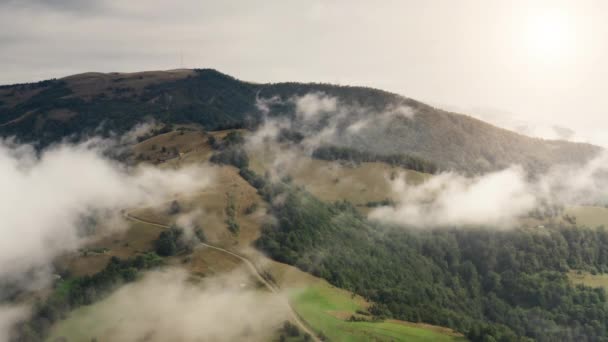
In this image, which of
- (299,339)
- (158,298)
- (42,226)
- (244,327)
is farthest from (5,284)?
(299,339)

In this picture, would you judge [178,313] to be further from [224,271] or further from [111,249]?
[111,249]

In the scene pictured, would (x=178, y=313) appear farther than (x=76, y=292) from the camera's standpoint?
No

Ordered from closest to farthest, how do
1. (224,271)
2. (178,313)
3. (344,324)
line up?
1. (178,313)
2. (344,324)
3. (224,271)

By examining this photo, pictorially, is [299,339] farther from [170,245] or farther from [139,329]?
[170,245]

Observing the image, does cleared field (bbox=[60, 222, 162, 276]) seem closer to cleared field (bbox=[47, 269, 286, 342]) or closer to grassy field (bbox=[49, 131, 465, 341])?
grassy field (bbox=[49, 131, 465, 341])

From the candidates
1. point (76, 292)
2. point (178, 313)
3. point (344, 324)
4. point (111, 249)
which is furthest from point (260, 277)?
point (76, 292)

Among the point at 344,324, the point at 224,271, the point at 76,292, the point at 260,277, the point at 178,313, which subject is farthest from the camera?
the point at 260,277

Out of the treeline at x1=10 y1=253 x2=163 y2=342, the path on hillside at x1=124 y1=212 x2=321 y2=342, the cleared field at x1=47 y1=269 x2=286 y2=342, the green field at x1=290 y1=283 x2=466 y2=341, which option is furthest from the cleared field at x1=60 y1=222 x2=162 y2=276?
the green field at x1=290 y1=283 x2=466 y2=341
